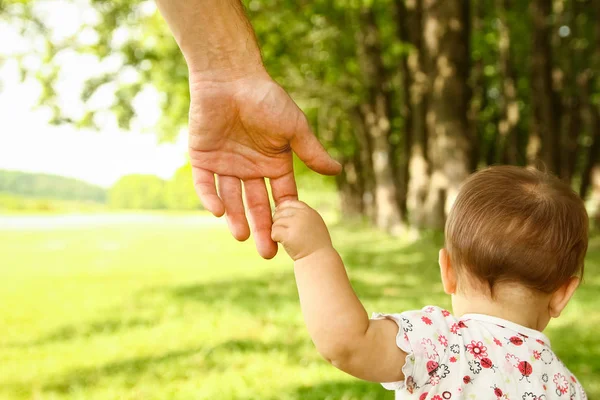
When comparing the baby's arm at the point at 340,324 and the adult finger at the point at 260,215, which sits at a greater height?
the adult finger at the point at 260,215

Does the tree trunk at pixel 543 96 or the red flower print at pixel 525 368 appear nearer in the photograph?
the red flower print at pixel 525 368

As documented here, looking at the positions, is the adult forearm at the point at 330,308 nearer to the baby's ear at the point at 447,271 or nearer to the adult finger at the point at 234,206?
the baby's ear at the point at 447,271

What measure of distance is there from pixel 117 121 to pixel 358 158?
1742cm

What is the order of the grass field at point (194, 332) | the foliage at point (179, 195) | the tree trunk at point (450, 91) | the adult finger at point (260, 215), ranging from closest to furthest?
the adult finger at point (260, 215)
the grass field at point (194, 332)
the tree trunk at point (450, 91)
the foliage at point (179, 195)

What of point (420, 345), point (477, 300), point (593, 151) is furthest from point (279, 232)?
point (593, 151)

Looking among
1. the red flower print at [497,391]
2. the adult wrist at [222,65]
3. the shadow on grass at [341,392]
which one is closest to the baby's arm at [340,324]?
the red flower print at [497,391]

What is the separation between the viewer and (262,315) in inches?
247

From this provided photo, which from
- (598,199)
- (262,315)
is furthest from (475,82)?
(262,315)

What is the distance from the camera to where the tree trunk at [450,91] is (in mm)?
13578

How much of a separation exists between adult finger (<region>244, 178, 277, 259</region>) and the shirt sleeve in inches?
21.4

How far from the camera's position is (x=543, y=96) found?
54.3ft

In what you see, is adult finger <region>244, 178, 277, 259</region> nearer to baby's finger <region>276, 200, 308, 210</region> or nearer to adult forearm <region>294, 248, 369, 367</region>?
baby's finger <region>276, 200, 308, 210</region>

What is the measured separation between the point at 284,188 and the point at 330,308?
2.53 feet

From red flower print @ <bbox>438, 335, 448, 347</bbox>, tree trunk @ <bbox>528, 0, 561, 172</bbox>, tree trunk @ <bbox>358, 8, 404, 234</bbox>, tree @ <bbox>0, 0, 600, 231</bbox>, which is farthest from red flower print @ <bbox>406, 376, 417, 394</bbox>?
tree trunk @ <bbox>358, 8, 404, 234</bbox>
